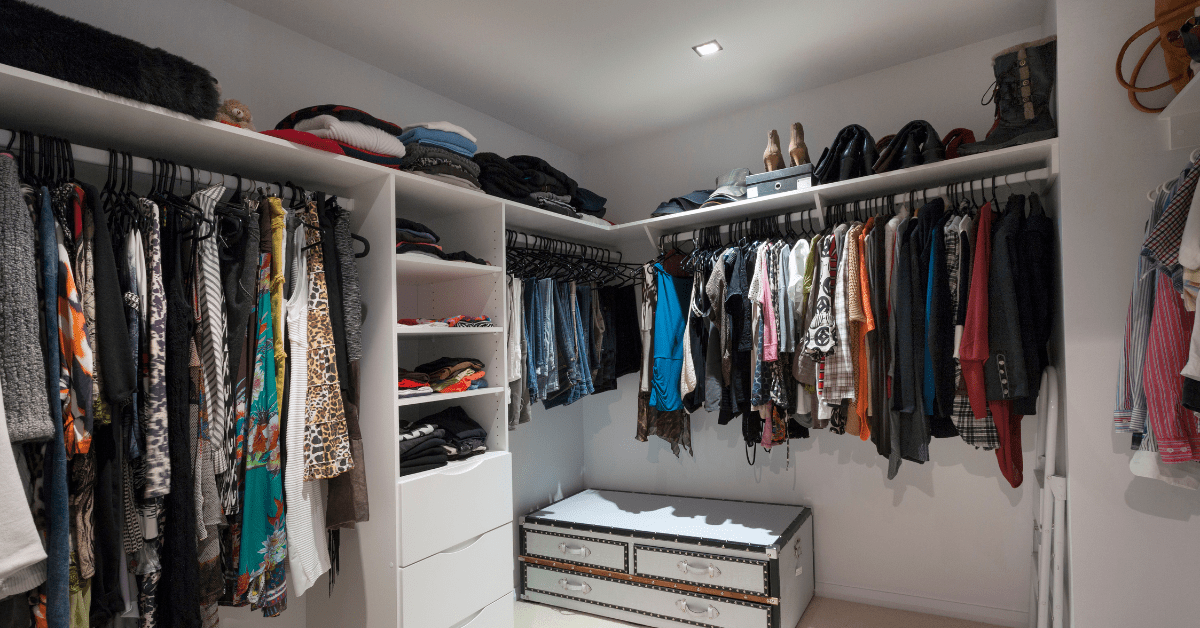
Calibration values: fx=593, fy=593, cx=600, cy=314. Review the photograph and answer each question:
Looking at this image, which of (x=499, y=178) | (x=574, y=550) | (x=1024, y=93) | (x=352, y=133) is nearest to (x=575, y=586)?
(x=574, y=550)

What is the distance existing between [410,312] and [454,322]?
0.40 m

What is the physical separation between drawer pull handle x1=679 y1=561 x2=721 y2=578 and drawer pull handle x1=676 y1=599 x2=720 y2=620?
0.44ft

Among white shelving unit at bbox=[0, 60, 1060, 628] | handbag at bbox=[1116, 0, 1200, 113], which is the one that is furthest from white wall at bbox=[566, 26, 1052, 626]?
handbag at bbox=[1116, 0, 1200, 113]

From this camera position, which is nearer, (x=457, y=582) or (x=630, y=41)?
(x=457, y=582)

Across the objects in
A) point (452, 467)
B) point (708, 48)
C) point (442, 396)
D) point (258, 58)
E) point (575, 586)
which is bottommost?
point (575, 586)

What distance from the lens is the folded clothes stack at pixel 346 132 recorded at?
1811mm

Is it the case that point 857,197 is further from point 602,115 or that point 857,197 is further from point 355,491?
point 355,491

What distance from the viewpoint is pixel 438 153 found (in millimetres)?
2172

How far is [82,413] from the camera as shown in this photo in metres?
1.24

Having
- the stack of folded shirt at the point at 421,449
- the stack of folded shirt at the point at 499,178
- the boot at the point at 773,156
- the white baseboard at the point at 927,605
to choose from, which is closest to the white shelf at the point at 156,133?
the stack of folded shirt at the point at 499,178

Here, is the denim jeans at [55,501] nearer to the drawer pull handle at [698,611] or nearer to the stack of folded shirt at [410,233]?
the stack of folded shirt at [410,233]

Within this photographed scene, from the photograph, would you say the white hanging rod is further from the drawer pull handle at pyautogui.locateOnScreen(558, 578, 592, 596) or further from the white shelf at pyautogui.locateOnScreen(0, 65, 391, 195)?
the drawer pull handle at pyautogui.locateOnScreen(558, 578, 592, 596)

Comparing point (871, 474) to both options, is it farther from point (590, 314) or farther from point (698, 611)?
point (590, 314)

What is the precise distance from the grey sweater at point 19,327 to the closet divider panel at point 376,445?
87 cm
